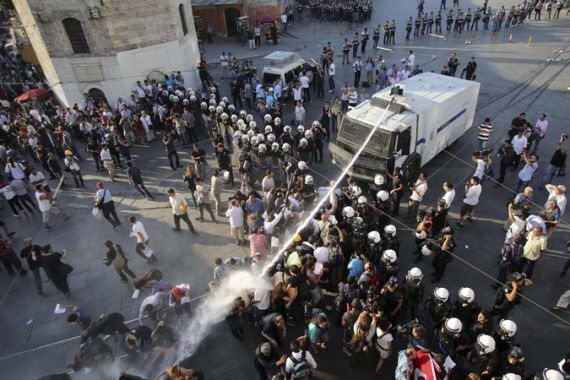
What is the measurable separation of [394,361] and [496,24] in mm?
28216

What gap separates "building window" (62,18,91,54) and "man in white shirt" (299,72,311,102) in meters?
10.6

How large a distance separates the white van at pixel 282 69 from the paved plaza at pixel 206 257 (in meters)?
1.76

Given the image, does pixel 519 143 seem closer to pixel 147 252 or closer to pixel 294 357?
pixel 294 357

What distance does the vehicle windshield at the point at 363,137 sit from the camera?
10.8 meters

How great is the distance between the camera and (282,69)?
18.8 metres

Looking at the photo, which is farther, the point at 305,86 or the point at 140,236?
the point at 305,86

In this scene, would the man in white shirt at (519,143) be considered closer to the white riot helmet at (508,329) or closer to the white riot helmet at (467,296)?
the white riot helmet at (467,296)

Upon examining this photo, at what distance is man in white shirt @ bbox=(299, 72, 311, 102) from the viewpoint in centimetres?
1773

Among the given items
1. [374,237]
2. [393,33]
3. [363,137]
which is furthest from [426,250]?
[393,33]

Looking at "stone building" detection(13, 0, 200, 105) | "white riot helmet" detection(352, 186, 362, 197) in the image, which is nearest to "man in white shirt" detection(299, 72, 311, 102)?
"stone building" detection(13, 0, 200, 105)

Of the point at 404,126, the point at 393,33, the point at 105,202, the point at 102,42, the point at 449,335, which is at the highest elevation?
the point at 102,42

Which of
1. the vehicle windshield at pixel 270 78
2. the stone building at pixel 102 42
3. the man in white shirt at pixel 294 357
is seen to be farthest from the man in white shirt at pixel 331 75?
the man in white shirt at pixel 294 357

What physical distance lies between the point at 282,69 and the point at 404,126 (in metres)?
9.76

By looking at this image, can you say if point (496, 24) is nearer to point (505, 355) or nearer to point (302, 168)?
point (302, 168)
